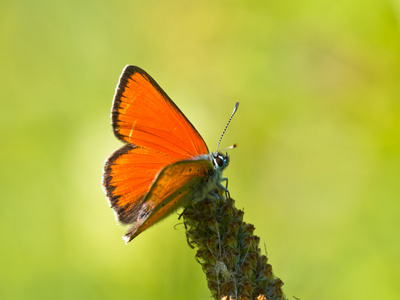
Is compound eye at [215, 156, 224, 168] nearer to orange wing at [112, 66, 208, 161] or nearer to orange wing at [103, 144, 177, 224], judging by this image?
orange wing at [112, 66, 208, 161]

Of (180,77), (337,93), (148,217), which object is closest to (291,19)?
(337,93)

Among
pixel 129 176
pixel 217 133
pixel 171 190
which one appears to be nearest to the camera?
pixel 171 190

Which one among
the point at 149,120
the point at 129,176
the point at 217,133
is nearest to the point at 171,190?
the point at 129,176

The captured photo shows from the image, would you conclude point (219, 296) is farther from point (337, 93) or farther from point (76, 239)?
point (337, 93)

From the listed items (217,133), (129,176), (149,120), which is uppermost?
(149,120)

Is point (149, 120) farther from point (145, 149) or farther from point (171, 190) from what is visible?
point (171, 190)

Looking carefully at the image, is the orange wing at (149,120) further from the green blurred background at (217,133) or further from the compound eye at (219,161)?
the green blurred background at (217,133)
